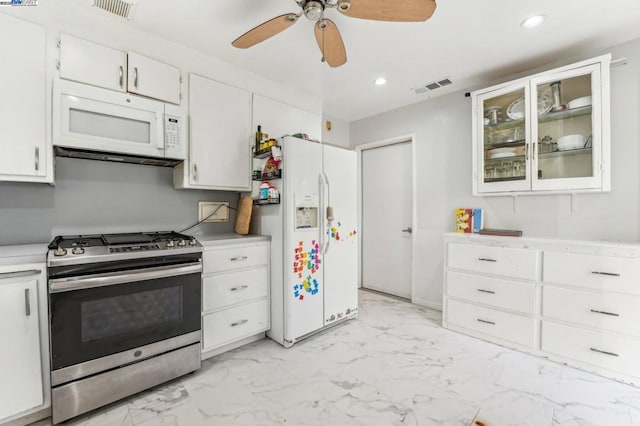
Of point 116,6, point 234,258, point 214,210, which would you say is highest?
point 116,6

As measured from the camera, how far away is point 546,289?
7.62 feet

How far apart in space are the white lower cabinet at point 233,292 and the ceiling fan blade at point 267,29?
1.46 metres

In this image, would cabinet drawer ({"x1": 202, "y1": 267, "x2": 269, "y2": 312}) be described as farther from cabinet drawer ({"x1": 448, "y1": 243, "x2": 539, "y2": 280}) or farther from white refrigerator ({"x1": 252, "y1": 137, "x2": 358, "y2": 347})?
cabinet drawer ({"x1": 448, "y1": 243, "x2": 539, "y2": 280})

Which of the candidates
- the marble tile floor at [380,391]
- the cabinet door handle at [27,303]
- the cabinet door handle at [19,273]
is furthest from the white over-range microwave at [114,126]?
the marble tile floor at [380,391]

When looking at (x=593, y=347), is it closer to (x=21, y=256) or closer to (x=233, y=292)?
(x=233, y=292)

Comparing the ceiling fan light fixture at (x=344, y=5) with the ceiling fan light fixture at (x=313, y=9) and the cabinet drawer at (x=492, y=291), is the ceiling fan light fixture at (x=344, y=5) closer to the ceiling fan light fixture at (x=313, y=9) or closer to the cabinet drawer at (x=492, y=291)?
the ceiling fan light fixture at (x=313, y=9)

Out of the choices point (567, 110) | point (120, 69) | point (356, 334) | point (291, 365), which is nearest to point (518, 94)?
point (567, 110)

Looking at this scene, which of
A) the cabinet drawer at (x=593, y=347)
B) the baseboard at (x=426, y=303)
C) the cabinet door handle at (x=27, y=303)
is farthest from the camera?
the baseboard at (x=426, y=303)

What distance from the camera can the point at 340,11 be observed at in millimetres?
1583

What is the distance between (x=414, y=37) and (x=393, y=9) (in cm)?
93

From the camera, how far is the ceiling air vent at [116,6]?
1861 millimetres

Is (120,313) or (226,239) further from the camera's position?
(226,239)

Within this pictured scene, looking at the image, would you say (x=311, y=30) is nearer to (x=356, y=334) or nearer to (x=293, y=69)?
(x=293, y=69)

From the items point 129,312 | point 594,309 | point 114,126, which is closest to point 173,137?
point 114,126
